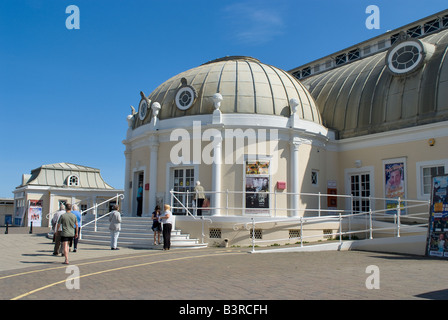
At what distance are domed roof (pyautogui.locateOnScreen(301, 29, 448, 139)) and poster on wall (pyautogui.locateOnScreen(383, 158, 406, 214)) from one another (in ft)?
5.39

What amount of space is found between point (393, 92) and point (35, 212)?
29138 millimetres

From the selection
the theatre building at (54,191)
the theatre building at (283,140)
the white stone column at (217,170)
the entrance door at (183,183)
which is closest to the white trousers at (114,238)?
the theatre building at (283,140)

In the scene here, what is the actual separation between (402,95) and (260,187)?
7977 millimetres

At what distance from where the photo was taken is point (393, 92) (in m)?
19.9

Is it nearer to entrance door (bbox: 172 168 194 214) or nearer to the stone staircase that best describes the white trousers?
the stone staircase

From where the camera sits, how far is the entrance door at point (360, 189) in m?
20.2

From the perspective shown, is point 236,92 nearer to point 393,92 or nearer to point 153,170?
point 153,170

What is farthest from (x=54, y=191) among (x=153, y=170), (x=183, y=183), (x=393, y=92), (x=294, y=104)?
(x=393, y=92)

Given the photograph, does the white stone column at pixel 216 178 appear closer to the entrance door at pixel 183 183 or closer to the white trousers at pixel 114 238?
the entrance door at pixel 183 183

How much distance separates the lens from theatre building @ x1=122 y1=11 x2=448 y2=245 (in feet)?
59.2

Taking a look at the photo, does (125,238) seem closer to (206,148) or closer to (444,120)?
(206,148)

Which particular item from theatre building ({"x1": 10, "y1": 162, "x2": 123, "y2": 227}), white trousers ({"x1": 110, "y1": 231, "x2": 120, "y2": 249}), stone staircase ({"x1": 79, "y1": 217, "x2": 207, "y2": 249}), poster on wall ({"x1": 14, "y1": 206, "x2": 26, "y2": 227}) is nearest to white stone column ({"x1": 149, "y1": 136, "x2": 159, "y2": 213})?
stone staircase ({"x1": 79, "y1": 217, "x2": 207, "y2": 249})

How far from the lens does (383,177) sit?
63.5ft

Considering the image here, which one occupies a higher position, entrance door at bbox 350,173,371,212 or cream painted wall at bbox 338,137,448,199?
cream painted wall at bbox 338,137,448,199
